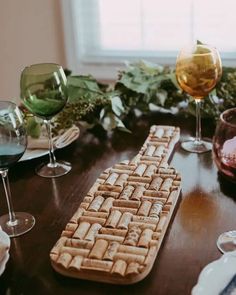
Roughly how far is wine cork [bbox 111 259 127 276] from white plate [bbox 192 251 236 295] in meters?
0.11

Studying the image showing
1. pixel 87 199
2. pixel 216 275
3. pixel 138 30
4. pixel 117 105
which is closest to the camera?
pixel 216 275

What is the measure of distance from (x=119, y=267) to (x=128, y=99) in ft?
2.36

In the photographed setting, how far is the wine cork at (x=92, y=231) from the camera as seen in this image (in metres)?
0.84

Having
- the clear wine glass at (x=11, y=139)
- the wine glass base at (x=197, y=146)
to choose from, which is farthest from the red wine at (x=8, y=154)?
the wine glass base at (x=197, y=146)

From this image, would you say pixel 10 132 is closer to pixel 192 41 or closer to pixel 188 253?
pixel 188 253

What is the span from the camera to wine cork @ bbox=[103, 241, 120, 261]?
31.1 inches

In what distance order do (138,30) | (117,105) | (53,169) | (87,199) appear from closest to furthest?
(87,199) → (53,169) → (117,105) → (138,30)

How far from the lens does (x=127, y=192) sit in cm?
97

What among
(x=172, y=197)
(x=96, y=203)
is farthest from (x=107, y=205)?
(x=172, y=197)

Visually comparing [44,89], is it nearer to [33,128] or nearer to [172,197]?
[33,128]

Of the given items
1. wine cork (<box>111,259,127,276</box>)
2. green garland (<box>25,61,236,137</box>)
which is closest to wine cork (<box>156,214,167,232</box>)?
wine cork (<box>111,259,127,276</box>)

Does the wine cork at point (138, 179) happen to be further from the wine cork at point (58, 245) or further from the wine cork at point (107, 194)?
the wine cork at point (58, 245)

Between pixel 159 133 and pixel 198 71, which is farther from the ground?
pixel 198 71

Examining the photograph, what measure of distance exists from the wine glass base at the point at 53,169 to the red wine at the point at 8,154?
0.74 ft
